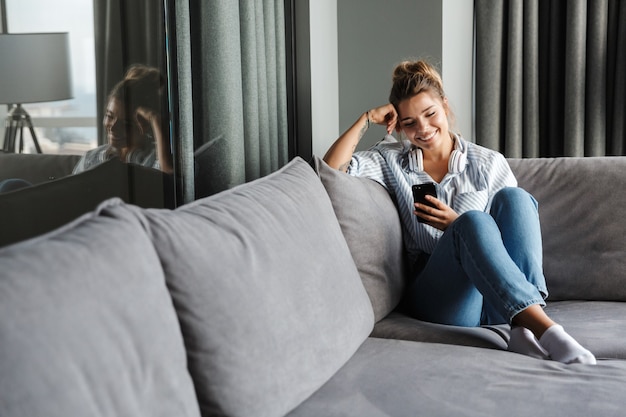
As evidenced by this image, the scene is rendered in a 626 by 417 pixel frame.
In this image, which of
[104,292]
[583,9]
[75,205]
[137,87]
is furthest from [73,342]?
[583,9]

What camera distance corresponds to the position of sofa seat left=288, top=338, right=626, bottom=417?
1.38m

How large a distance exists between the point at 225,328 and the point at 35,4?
0.69 meters

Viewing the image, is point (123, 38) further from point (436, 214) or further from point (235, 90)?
point (436, 214)

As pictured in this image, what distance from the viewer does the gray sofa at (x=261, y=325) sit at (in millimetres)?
930

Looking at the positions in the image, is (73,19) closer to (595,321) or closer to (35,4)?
(35,4)

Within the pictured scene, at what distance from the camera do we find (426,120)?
2.28 meters

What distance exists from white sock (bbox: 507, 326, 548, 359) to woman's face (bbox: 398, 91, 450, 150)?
709 mm

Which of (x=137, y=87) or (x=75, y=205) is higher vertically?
(x=137, y=87)

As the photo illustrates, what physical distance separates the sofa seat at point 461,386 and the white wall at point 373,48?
1.58 m

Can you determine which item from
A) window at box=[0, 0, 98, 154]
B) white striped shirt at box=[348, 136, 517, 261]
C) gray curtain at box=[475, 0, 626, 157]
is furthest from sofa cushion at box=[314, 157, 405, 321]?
gray curtain at box=[475, 0, 626, 157]

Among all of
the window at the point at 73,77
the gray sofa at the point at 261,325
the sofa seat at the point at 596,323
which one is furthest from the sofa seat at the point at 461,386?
the window at the point at 73,77

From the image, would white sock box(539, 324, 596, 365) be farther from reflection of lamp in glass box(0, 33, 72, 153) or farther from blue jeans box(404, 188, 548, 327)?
reflection of lamp in glass box(0, 33, 72, 153)

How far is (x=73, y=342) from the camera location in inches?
36.3

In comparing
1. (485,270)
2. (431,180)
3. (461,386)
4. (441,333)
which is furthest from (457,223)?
(461,386)
